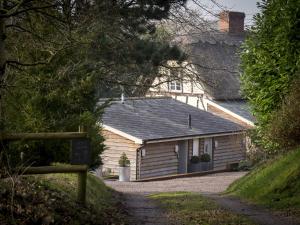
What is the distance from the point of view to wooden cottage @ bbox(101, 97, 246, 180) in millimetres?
33125

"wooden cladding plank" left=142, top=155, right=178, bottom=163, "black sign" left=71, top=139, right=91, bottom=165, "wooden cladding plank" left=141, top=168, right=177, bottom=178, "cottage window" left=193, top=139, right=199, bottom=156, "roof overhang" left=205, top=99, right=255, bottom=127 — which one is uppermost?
"black sign" left=71, top=139, right=91, bottom=165

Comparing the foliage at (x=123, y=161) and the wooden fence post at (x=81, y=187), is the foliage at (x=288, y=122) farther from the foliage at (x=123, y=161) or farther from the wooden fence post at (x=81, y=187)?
the foliage at (x=123, y=161)

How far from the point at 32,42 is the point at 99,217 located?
4519mm

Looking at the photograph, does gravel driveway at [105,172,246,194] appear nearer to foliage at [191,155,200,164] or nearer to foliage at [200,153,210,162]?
foliage at [191,155,200,164]

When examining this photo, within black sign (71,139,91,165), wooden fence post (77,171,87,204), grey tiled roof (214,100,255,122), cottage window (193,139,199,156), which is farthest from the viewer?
grey tiled roof (214,100,255,122)

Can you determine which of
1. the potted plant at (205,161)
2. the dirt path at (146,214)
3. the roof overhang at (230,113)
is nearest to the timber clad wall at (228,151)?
the potted plant at (205,161)

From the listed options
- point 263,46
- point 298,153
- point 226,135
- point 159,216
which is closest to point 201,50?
point 226,135

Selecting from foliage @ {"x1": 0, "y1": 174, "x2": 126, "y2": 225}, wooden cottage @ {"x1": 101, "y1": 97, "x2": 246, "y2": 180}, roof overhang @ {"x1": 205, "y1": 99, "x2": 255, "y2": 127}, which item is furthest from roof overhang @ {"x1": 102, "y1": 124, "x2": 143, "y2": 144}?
foliage @ {"x1": 0, "y1": 174, "x2": 126, "y2": 225}

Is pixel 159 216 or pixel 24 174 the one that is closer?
pixel 24 174

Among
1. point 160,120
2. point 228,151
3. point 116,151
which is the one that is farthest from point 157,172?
point 228,151

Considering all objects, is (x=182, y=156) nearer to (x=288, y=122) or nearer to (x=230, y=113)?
(x=230, y=113)

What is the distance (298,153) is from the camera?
15.1m

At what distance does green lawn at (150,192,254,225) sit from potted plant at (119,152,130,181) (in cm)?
1687

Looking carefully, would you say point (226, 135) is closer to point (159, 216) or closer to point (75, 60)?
point (75, 60)
